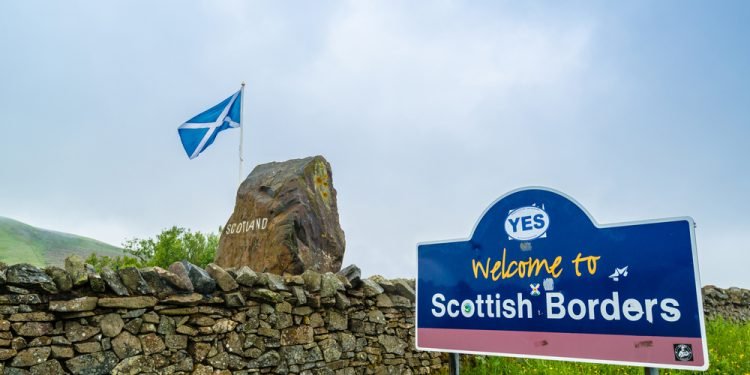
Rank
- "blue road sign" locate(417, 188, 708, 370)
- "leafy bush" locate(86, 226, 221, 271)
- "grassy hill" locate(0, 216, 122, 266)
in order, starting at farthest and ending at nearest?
"grassy hill" locate(0, 216, 122, 266)
"leafy bush" locate(86, 226, 221, 271)
"blue road sign" locate(417, 188, 708, 370)

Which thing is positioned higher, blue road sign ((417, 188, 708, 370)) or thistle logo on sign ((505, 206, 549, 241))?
thistle logo on sign ((505, 206, 549, 241))

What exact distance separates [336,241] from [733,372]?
200 inches

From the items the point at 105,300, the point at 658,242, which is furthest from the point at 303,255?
the point at 658,242

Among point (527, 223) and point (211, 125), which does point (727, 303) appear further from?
point (211, 125)

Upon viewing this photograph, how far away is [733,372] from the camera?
6.04m

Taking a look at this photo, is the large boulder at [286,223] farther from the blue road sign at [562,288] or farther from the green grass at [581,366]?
the blue road sign at [562,288]

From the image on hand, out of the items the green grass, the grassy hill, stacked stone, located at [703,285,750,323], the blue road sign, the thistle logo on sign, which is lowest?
the green grass

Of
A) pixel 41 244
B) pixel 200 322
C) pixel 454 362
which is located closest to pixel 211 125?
pixel 200 322

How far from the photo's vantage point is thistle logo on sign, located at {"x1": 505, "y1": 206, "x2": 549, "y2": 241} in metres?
3.36

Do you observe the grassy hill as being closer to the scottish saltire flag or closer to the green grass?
the scottish saltire flag

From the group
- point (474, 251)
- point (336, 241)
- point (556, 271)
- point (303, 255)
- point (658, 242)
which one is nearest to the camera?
point (658, 242)

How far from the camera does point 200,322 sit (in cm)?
488

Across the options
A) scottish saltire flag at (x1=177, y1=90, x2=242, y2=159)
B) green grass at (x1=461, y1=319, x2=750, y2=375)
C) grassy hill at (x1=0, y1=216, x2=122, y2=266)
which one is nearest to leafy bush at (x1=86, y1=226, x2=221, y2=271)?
scottish saltire flag at (x1=177, y1=90, x2=242, y2=159)

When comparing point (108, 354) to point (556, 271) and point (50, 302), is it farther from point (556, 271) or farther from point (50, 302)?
point (556, 271)
